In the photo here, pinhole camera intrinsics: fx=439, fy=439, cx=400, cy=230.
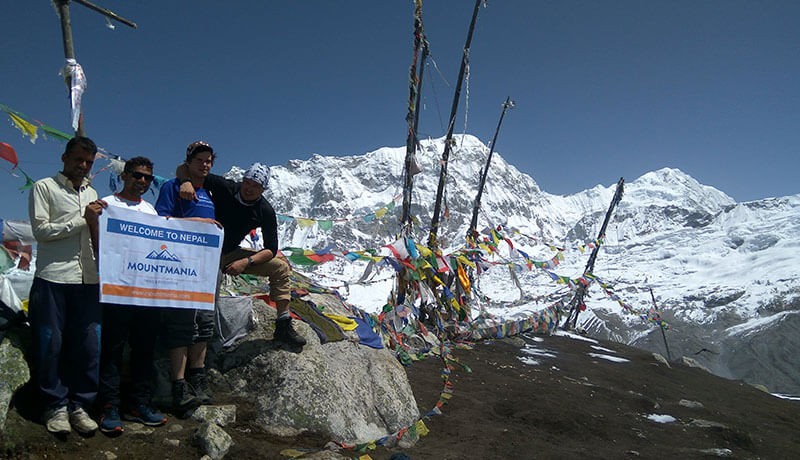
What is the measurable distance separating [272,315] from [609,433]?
4238 millimetres

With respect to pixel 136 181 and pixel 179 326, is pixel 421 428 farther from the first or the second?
pixel 136 181

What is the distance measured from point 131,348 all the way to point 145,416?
1.69 ft

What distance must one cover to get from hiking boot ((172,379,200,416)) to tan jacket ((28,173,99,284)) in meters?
1.01

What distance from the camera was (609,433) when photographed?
209 inches

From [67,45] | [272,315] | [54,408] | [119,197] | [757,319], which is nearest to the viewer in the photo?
[54,408]

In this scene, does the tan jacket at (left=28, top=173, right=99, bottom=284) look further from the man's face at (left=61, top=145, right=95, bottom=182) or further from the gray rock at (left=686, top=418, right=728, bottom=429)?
the gray rock at (left=686, top=418, right=728, bottom=429)

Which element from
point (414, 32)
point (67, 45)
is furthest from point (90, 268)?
point (414, 32)

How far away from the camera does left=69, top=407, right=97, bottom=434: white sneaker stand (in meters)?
2.80

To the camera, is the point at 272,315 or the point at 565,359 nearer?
the point at 272,315

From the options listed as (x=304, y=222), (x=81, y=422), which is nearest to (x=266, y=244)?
(x=81, y=422)

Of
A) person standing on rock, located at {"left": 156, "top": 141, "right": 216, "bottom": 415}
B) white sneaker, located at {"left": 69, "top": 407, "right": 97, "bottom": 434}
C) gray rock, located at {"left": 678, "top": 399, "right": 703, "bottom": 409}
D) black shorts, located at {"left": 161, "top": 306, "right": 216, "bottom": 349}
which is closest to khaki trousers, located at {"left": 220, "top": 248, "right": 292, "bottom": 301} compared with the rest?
person standing on rock, located at {"left": 156, "top": 141, "right": 216, "bottom": 415}

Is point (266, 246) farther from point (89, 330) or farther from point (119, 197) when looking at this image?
point (89, 330)

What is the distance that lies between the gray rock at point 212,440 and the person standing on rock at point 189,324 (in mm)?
341

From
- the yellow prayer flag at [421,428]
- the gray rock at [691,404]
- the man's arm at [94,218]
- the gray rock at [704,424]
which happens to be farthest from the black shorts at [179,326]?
the gray rock at [691,404]
